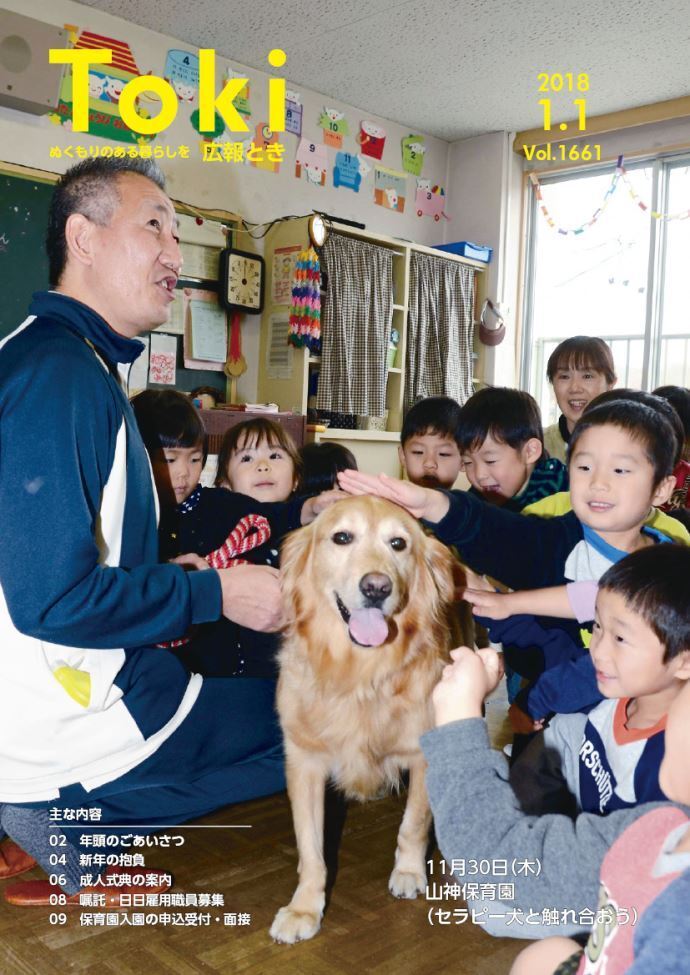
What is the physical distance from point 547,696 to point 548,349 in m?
5.51

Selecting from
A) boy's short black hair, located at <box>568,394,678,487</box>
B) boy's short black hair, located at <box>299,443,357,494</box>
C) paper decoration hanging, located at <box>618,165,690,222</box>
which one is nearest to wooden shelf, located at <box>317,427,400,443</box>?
boy's short black hair, located at <box>299,443,357,494</box>

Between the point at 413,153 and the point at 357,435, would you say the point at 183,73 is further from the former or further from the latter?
the point at 357,435

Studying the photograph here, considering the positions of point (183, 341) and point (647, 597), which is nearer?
point (647, 597)

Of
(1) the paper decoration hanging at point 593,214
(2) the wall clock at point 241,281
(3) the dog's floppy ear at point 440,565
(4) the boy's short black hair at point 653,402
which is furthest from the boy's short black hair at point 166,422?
(1) the paper decoration hanging at point 593,214

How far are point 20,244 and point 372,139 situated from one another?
2.92 metres

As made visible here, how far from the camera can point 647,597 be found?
115cm

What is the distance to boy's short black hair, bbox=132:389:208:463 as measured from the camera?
7.23 ft

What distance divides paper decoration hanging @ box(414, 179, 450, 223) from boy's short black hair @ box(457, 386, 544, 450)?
4.39 m

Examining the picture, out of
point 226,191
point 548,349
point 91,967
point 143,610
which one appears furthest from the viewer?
point 548,349

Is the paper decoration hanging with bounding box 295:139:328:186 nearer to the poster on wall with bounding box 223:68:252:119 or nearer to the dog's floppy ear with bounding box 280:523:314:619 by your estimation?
the poster on wall with bounding box 223:68:252:119

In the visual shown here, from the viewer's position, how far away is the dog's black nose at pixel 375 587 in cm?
158

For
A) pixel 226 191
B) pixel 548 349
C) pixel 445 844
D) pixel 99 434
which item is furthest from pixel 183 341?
pixel 445 844

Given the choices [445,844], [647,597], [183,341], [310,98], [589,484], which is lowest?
[445,844]

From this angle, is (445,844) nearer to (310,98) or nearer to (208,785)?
(208,785)
